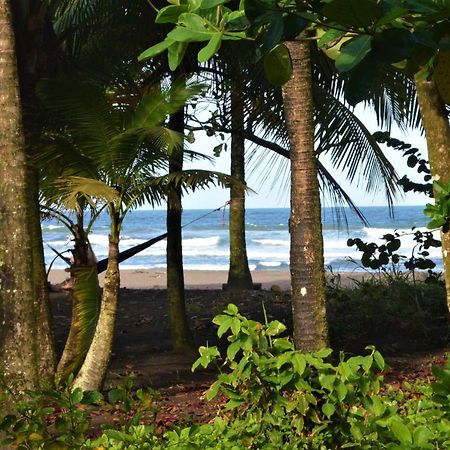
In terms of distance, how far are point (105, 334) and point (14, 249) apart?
2.51 meters

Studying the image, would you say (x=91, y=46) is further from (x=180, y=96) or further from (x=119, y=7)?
(x=180, y=96)

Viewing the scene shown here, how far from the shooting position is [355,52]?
1188mm

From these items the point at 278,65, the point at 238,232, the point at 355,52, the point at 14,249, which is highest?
the point at 278,65

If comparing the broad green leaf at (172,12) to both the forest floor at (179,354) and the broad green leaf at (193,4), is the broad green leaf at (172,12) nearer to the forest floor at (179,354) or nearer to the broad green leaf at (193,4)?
the broad green leaf at (193,4)

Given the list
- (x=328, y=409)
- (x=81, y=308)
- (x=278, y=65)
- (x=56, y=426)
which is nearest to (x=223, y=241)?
(x=81, y=308)

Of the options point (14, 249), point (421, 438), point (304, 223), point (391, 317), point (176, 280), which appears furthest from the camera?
point (391, 317)

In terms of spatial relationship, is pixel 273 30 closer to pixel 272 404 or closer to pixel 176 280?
pixel 272 404

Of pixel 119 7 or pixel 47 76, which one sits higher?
pixel 119 7

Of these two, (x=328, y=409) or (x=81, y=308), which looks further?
(x=81, y=308)

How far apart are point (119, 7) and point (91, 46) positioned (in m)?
0.60

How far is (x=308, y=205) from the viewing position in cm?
550

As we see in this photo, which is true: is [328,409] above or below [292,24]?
below

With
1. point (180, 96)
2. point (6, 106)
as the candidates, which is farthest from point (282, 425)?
point (180, 96)

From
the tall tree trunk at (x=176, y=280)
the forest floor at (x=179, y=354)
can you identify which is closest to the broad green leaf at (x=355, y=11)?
the forest floor at (x=179, y=354)
